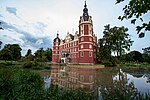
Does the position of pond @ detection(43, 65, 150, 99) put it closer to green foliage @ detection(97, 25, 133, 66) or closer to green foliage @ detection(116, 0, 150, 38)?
green foliage @ detection(116, 0, 150, 38)

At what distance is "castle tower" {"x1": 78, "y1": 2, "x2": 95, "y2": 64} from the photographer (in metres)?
46.3

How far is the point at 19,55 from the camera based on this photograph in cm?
7412

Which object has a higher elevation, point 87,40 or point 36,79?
point 87,40

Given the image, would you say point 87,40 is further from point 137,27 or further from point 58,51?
point 137,27

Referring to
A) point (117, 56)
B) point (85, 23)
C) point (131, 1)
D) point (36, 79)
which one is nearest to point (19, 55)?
point (85, 23)

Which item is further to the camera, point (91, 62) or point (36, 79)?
point (91, 62)

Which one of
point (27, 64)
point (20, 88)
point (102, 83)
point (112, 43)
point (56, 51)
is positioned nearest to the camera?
point (20, 88)

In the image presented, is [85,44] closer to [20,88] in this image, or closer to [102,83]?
[102,83]

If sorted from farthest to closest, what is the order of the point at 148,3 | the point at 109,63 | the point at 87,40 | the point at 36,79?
the point at 87,40, the point at 109,63, the point at 36,79, the point at 148,3

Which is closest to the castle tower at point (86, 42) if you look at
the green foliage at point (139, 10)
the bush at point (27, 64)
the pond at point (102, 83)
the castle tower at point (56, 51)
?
the bush at point (27, 64)

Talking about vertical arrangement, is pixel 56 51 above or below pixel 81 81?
above

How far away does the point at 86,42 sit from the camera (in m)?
46.7

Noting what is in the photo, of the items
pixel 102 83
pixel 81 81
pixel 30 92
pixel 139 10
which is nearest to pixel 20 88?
pixel 30 92

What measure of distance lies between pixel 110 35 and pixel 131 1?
43103mm
